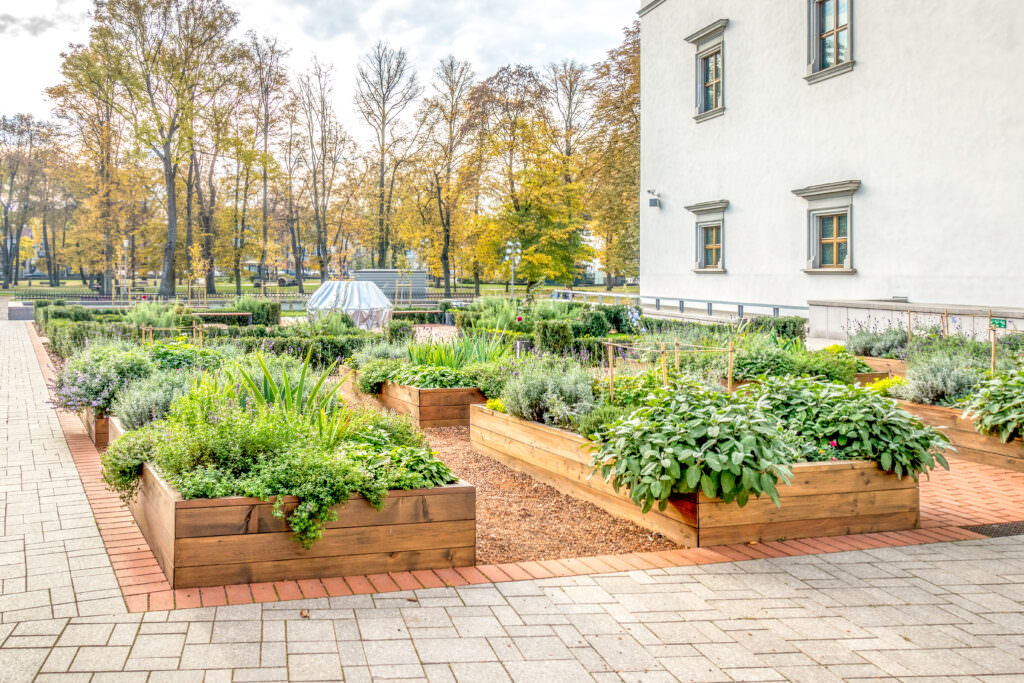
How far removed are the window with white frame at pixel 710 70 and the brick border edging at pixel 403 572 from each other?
1839 centimetres

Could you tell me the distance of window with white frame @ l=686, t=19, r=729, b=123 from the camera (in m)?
21.2

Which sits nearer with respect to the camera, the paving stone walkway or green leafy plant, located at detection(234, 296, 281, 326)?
the paving stone walkway

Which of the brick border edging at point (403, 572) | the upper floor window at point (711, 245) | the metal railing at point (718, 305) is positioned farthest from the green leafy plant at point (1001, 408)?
the upper floor window at point (711, 245)

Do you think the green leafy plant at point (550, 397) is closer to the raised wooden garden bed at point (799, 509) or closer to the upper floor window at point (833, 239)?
the raised wooden garden bed at point (799, 509)

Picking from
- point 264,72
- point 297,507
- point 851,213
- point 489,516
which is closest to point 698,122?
point 851,213

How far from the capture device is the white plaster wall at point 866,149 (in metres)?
14.4

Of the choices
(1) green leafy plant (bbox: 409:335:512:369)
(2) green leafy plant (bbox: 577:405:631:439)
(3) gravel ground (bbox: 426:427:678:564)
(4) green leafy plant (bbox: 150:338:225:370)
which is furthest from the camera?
(1) green leafy plant (bbox: 409:335:512:369)

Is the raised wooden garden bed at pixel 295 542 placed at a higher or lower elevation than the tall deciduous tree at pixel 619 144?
lower

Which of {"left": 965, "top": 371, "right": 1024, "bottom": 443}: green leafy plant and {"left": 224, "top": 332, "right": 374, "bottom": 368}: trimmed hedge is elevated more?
{"left": 224, "top": 332, "right": 374, "bottom": 368}: trimmed hedge

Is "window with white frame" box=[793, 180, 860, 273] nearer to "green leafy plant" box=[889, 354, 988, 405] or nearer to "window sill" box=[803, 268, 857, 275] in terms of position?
"window sill" box=[803, 268, 857, 275]

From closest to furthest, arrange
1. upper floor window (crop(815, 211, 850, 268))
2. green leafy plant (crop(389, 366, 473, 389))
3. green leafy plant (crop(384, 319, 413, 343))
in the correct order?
green leafy plant (crop(389, 366, 473, 389))
green leafy plant (crop(384, 319, 413, 343))
upper floor window (crop(815, 211, 850, 268))

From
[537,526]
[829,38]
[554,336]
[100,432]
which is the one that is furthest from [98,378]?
[829,38]

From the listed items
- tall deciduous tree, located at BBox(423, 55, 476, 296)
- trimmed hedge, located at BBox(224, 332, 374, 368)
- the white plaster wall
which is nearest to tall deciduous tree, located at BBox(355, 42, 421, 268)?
tall deciduous tree, located at BBox(423, 55, 476, 296)

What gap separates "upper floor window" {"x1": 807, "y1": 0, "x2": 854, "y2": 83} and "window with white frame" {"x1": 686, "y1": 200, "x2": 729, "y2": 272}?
13.5ft
